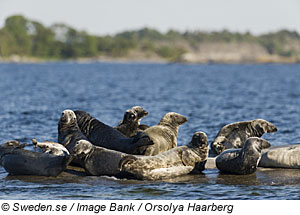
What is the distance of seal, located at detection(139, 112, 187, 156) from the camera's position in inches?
428

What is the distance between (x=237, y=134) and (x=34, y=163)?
4.79 meters

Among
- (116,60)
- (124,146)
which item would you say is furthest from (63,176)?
(116,60)

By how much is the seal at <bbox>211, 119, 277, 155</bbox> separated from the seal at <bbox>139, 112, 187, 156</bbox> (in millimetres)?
961

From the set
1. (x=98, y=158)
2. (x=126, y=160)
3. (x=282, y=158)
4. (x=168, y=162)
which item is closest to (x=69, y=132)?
(x=98, y=158)

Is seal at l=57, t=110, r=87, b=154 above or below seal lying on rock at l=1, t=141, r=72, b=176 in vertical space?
above

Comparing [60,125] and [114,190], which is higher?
[60,125]

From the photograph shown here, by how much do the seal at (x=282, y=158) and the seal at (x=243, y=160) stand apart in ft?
1.93

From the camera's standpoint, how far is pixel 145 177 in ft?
32.4

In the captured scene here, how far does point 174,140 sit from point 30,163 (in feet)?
10.3

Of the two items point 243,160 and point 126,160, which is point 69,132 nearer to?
point 126,160

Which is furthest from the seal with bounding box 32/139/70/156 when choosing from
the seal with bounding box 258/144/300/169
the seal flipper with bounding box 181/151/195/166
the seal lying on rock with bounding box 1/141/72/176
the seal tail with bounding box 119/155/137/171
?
the seal with bounding box 258/144/300/169

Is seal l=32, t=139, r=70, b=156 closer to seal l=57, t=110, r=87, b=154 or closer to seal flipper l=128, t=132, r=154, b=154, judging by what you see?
seal l=57, t=110, r=87, b=154

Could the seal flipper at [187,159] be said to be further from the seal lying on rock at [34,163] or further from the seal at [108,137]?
the seal lying on rock at [34,163]

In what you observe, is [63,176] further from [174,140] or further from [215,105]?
[215,105]
